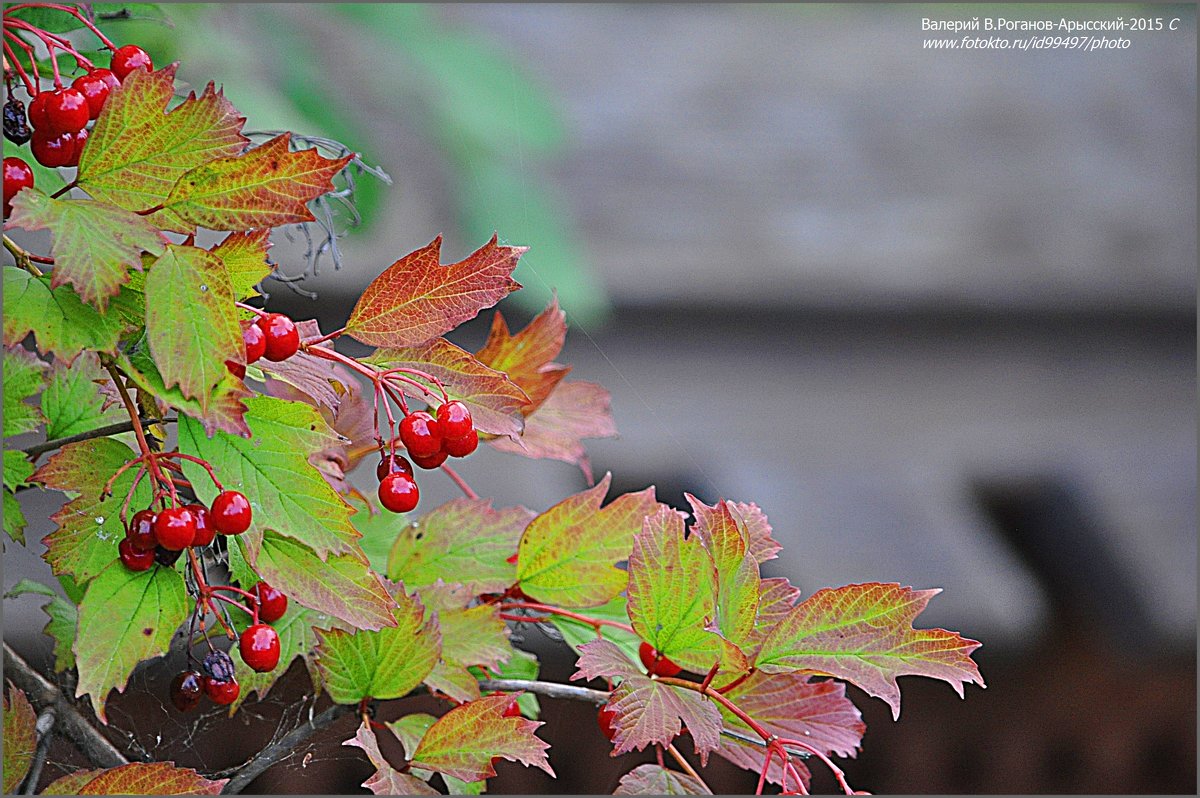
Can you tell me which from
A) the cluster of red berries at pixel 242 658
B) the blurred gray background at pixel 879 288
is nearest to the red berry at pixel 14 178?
the cluster of red berries at pixel 242 658

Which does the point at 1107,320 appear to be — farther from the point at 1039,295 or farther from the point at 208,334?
the point at 208,334

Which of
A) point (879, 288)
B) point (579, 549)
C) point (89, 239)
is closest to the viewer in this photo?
point (89, 239)

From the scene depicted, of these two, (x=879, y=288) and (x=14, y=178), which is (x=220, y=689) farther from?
(x=879, y=288)

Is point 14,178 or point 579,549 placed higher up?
point 14,178

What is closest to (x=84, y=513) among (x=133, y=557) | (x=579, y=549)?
(x=133, y=557)

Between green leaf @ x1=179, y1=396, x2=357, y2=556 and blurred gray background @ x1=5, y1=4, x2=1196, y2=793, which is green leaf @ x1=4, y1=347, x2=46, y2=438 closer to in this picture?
green leaf @ x1=179, y1=396, x2=357, y2=556

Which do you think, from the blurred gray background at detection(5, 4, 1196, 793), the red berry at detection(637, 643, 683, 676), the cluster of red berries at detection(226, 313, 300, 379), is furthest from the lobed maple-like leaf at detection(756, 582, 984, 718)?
the blurred gray background at detection(5, 4, 1196, 793)
